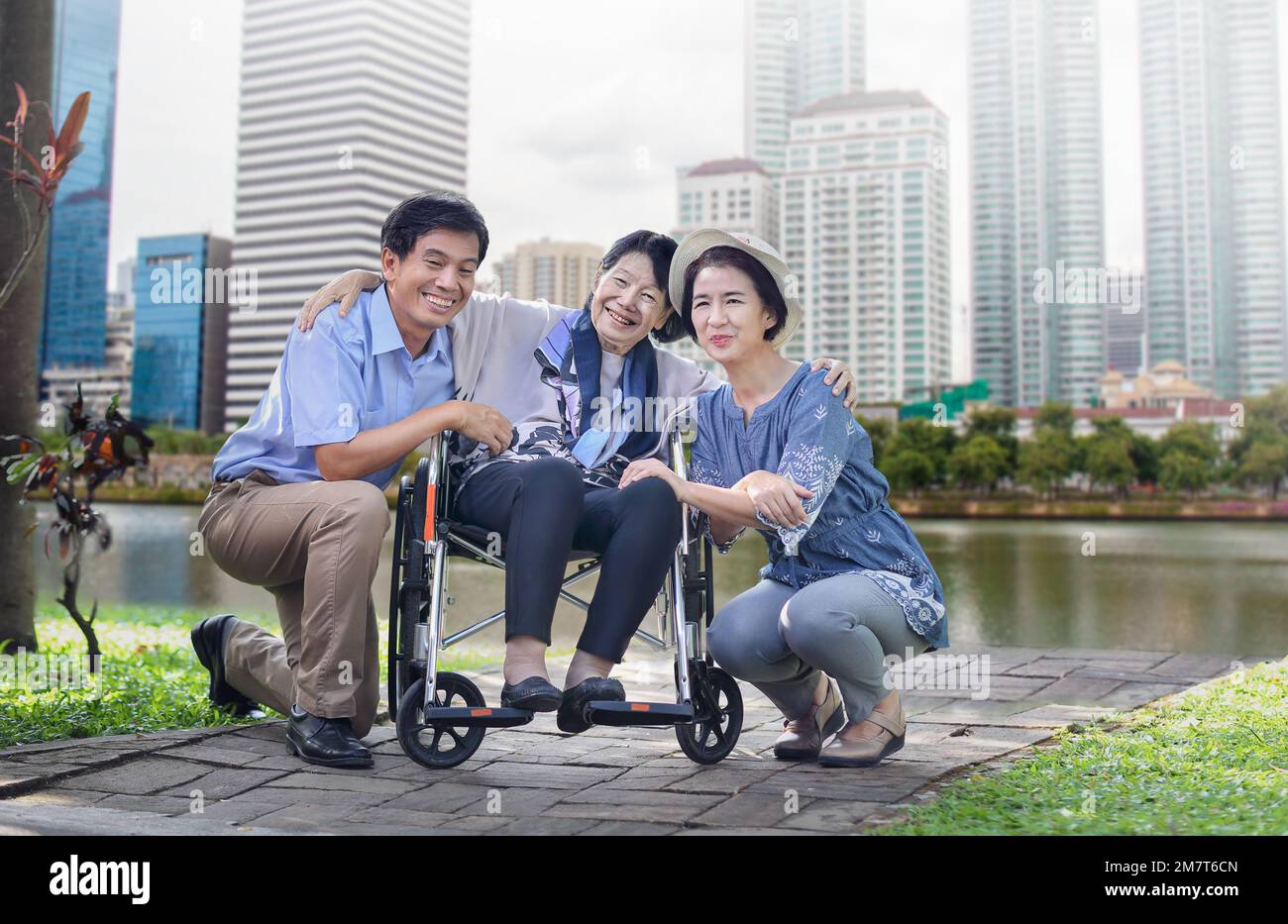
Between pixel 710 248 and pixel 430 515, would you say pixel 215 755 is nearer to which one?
pixel 430 515

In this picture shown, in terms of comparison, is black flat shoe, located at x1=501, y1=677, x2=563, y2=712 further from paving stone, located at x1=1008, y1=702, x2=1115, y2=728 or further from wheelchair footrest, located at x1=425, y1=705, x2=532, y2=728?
paving stone, located at x1=1008, y1=702, x2=1115, y2=728

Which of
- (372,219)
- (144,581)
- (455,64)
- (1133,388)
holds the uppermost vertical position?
(455,64)

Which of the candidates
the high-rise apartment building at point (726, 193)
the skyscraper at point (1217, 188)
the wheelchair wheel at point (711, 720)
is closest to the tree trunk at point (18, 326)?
the wheelchair wheel at point (711, 720)

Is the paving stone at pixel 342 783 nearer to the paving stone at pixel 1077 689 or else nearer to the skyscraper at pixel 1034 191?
the paving stone at pixel 1077 689

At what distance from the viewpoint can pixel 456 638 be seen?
244 cm

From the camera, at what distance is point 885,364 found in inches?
2948

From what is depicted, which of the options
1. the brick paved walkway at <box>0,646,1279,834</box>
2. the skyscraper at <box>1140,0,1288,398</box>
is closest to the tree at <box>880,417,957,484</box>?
the skyscraper at <box>1140,0,1288,398</box>

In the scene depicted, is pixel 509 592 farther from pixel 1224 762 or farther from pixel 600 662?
pixel 1224 762

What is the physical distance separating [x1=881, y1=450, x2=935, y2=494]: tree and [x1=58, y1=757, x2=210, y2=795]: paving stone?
1789 inches

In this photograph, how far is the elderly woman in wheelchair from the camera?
2328mm

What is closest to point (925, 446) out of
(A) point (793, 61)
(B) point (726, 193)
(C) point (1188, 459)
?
(C) point (1188, 459)

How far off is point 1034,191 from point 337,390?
76.5 metres
